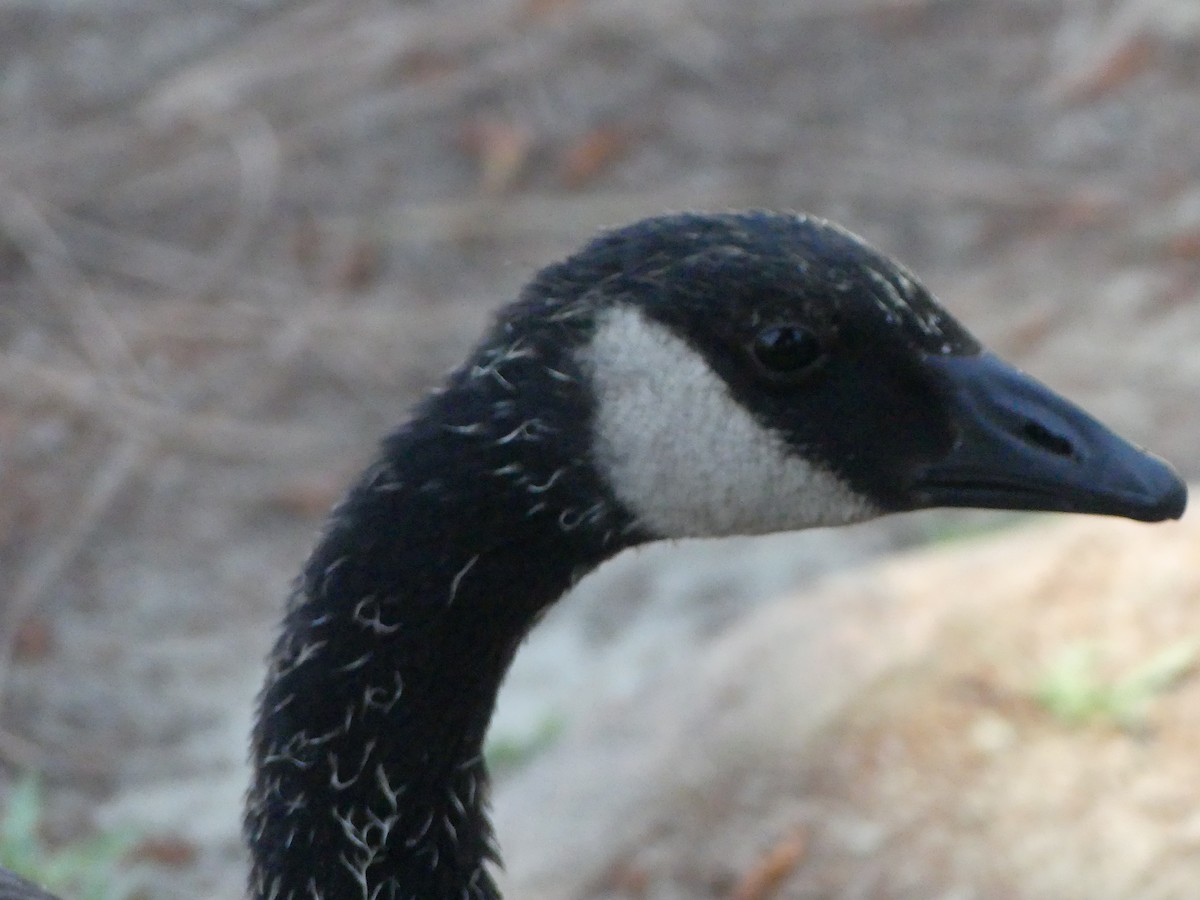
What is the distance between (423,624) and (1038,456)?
91 cm

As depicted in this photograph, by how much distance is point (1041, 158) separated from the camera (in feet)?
24.5

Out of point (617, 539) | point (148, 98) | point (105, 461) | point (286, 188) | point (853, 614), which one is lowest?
point (617, 539)

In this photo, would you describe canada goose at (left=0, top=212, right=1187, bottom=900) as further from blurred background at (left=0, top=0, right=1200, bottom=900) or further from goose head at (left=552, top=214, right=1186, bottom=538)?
blurred background at (left=0, top=0, right=1200, bottom=900)

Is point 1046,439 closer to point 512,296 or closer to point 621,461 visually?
point 621,461

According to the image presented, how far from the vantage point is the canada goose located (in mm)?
2297

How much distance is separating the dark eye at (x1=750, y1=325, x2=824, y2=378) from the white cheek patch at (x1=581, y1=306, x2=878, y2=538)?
70 mm

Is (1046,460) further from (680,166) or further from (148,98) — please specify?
(148,98)

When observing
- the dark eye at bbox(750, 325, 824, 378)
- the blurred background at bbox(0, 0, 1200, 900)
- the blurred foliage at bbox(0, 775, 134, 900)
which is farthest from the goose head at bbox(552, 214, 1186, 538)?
the blurred foliage at bbox(0, 775, 134, 900)

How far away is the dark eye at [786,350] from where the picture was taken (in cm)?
229

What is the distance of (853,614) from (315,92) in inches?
192

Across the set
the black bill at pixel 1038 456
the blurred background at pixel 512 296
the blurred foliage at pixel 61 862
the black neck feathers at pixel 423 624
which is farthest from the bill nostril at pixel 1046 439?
the blurred foliage at pixel 61 862

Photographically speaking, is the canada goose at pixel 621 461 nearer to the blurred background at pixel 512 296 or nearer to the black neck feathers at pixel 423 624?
the black neck feathers at pixel 423 624

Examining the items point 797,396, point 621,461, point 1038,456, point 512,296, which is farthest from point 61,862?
point 1038,456

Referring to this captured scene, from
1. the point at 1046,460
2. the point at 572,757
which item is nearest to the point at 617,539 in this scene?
the point at 1046,460
